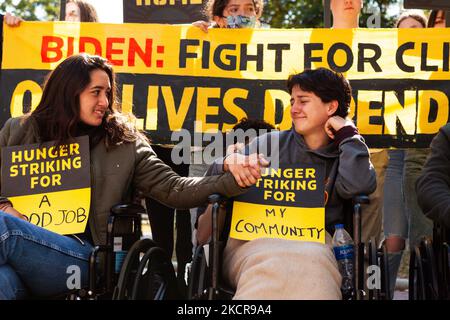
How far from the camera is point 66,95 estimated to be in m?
4.58

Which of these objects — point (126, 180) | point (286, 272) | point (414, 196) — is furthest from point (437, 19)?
point (286, 272)

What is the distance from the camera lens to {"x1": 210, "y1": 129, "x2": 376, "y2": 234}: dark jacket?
4324 mm

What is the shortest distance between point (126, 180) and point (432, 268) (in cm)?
156

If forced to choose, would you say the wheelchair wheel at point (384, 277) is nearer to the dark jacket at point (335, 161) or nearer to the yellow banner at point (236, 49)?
the dark jacket at point (335, 161)

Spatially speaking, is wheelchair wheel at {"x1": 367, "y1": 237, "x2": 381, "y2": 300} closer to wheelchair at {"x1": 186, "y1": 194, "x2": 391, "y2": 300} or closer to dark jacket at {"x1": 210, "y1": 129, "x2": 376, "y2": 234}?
wheelchair at {"x1": 186, "y1": 194, "x2": 391, "y2": 300}

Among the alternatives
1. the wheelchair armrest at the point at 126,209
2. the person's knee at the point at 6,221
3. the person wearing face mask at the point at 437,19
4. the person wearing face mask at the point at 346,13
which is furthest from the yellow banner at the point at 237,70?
the person's knee at the point at 6,221

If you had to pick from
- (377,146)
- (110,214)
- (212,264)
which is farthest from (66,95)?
(377,146)

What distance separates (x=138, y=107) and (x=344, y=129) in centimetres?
181

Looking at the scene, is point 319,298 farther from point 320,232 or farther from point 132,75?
point 132,75

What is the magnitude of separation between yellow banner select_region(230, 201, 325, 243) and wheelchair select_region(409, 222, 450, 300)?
1.63ft

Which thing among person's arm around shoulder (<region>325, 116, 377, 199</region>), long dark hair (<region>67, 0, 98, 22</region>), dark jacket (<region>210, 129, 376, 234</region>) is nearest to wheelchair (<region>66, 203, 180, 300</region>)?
dark jacket (<region>210, 129, 376, 234</region>)

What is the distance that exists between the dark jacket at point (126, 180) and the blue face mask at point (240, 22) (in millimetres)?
1526

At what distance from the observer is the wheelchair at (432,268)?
406 centimetres

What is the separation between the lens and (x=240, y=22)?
5859 mm
